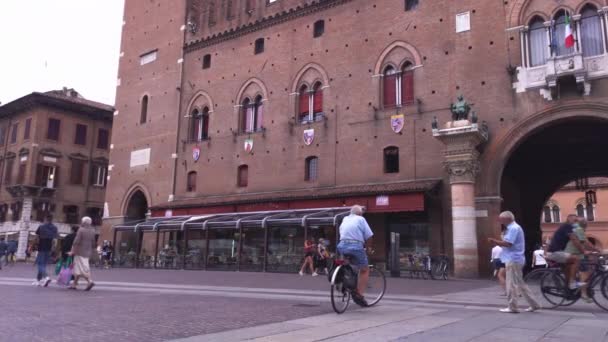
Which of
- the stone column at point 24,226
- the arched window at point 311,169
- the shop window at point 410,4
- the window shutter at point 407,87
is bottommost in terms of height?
the stone column at point 24,226

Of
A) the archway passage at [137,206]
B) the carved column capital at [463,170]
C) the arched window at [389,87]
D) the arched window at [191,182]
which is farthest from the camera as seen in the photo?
the archway passage at [137,206]

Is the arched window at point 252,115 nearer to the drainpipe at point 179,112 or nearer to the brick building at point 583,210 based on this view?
the drainpipe at point 179,112

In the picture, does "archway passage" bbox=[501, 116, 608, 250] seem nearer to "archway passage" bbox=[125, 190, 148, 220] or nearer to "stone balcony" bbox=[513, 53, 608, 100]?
"stone balcony" bbox=[513, 53, 608, 100]

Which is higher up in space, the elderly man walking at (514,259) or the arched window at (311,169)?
the arched window at (311,169)

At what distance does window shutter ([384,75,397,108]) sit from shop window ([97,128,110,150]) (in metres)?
30.3

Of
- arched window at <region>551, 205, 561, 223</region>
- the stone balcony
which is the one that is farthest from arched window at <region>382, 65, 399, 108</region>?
arched window at <region>551, 205, 561, 223</region>

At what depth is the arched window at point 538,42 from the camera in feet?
66.5

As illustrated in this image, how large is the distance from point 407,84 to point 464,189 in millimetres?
6509

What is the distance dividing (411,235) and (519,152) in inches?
255

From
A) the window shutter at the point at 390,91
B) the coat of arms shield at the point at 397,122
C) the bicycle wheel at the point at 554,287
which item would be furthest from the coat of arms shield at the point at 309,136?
the bicycle wheel at the point at 554,287

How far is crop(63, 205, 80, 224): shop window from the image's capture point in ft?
138

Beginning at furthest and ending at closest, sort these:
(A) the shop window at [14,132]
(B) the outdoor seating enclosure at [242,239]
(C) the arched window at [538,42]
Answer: (A) the shop window at [14,132] < (B) the outdoor seating enclosure at [242,239] < (C) the arched window at [538,42]

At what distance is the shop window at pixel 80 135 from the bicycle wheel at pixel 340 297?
41.1 metres

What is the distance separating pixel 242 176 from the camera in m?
29.2
